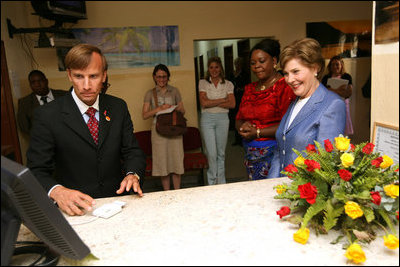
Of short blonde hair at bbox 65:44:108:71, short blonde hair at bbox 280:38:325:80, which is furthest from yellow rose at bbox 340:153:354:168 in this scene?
short blonde hair at bbox 65:44:108:71

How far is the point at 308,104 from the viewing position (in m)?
1.96

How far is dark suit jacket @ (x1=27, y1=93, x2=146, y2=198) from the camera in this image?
1842 mm

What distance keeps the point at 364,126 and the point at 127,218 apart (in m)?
6.02

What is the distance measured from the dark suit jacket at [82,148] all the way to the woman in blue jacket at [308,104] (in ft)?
3.03

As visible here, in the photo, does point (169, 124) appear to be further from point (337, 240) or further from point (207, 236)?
point (337, 240)

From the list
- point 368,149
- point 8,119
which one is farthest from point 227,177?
point 368,149

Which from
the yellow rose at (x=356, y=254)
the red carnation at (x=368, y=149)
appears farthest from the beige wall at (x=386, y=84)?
the yellow rose at (x=356, y=254)

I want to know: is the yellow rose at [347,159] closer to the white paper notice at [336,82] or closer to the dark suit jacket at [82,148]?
the dark suit jacket at [82,148]

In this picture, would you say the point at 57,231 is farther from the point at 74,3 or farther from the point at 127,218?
the point at 74,3

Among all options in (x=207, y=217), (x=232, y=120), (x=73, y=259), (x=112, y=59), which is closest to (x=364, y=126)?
(x=232, y=120)

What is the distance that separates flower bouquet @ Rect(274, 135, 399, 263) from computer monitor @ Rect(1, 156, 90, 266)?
2.52 ft

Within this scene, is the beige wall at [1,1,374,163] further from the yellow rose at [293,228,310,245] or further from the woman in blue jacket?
the yellow rose at [293,228,310,245]

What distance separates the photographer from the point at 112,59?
5.46m

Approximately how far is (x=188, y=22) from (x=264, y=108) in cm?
348
